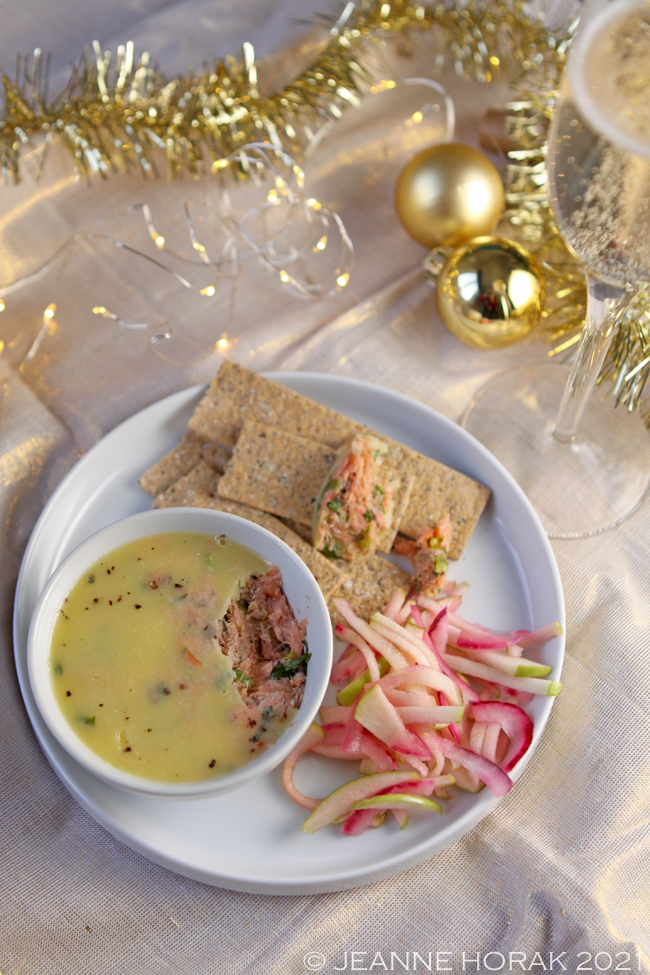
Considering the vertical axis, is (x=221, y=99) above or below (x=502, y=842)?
above

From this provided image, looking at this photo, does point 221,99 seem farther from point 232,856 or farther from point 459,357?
point 232,856

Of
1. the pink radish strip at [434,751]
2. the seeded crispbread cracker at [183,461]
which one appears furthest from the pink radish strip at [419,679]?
the seeded crispbread cracker at [183,461]

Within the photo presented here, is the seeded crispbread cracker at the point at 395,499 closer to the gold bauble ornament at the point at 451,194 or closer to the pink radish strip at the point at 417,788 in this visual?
the pink radish strip at the point at 417,788

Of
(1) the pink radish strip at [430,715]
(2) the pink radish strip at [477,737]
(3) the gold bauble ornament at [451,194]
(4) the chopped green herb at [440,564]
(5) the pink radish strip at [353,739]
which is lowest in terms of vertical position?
(5) the pink radish strip at [353,739]

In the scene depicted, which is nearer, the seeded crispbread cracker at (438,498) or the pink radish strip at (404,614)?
the pink radish strip at (404,614)

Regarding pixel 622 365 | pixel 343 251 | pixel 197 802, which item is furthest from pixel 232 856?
pixel 343 251

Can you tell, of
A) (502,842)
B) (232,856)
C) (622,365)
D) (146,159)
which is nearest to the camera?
(232,856)
